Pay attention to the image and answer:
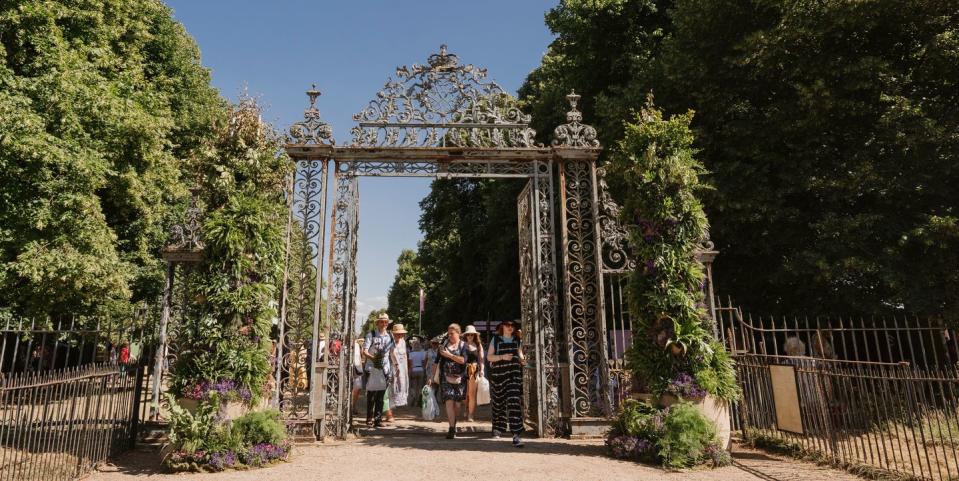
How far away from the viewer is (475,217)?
24047 millimetres

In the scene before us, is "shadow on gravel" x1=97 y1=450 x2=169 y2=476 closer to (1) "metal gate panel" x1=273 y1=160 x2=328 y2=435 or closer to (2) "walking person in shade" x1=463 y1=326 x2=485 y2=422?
(1) "metal gate panel" x1=273 y1=160 x2=328 y2=435

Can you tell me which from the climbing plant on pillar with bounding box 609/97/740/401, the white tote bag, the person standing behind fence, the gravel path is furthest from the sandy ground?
the person standing behind fence

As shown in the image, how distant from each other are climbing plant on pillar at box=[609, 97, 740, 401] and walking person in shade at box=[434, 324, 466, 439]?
274 cm

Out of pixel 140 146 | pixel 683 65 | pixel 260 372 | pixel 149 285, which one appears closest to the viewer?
pixel 260 372

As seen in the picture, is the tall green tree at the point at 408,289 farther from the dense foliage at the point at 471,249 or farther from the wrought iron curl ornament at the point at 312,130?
the wrought iron curl ornament at the point at 312,130

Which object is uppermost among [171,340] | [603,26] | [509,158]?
[603,26]

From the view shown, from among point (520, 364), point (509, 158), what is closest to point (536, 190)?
point (509, 158)

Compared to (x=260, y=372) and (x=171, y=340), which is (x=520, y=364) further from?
(x=171, y=340)

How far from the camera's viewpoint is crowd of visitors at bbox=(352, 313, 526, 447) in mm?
8867

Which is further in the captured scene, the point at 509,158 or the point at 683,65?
the point at 683,65

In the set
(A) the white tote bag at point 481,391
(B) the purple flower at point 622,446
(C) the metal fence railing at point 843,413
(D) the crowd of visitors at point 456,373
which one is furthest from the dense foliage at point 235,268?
(C) the metal fence railing at point 843,413

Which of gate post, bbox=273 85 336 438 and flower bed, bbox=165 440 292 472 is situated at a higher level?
gate post, bbox=273 85 336 438

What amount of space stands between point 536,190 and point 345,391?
15.5 feet

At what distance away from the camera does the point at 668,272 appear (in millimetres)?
7672
